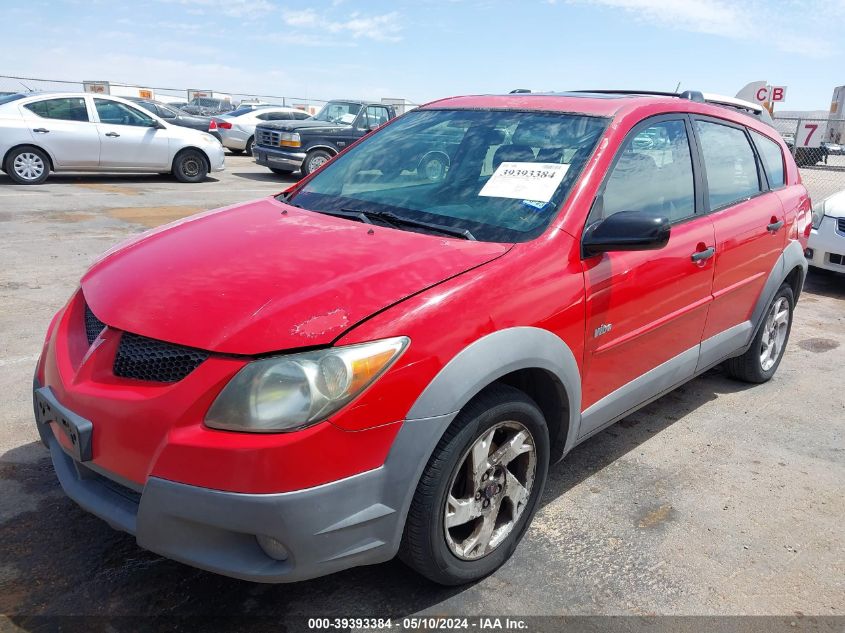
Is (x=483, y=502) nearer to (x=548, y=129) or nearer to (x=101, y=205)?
(x=548, y=129)

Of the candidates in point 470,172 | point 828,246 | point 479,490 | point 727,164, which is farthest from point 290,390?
point 828,246

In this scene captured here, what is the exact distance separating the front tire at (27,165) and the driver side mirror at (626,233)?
40.2 ft

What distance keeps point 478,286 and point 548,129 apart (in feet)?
3.90

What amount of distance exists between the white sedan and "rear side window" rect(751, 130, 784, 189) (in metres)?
11.6

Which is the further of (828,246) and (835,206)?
(835,206)

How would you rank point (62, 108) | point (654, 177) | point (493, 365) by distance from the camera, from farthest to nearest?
point (62, 108) < point (654, 177) < point (493, 365)

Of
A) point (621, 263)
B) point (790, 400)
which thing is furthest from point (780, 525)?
point (790, 400)

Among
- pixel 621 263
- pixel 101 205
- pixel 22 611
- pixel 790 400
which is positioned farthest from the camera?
pixel 101 205

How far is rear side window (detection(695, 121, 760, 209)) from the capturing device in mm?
3836

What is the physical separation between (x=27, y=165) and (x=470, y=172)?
38.4ft

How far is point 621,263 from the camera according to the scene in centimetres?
304

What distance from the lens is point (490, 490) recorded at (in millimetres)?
2633

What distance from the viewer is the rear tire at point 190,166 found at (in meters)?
14.1

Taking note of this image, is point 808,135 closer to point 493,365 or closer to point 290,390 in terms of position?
point 493,365
